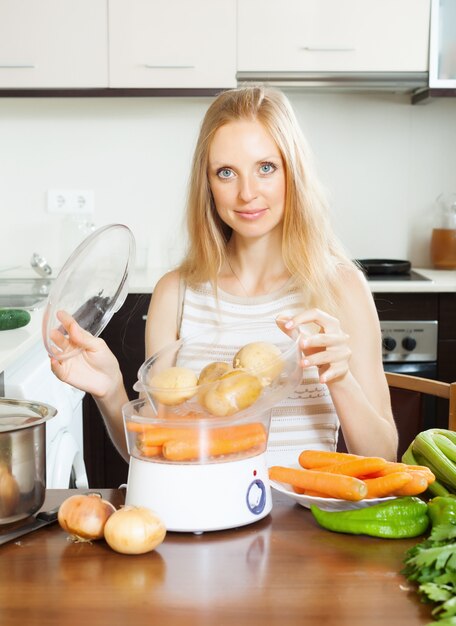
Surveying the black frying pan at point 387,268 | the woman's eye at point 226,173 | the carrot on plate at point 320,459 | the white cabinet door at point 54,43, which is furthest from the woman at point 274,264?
the white cabinet door at point 54,43

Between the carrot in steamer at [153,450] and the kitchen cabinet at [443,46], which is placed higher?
the kitchen cabinet at [443,46]

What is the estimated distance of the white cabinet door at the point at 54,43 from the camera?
3055mm

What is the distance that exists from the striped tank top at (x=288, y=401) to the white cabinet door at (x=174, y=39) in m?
1.47

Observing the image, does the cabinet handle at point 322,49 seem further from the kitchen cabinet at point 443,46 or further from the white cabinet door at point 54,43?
the white cabinet door at point 54,43

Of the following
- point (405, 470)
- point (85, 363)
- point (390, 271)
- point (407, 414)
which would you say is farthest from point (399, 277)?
point (405, 470)

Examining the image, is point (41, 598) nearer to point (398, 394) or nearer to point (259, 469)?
point (259, 469)

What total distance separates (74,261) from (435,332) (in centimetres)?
202

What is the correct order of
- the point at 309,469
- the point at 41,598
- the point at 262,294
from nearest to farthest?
the point at 41,598 → the point at 309,469 → the point at 262,294

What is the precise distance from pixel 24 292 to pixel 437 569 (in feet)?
7.14

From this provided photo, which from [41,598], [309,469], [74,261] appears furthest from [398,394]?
[41,598]

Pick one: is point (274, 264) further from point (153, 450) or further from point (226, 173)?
point (153, 450)

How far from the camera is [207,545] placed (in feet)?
3.58

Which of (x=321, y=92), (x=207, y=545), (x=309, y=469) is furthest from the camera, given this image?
(x=321, y=92)

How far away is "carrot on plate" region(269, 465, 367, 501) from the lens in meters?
1.14
